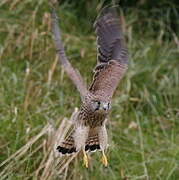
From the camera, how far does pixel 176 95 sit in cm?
650

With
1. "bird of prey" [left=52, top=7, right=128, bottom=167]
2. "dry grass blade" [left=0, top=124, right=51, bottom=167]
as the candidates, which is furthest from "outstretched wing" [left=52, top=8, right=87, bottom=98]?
"dry grass blade" [left=0, top=124, right=51, bottom=167]

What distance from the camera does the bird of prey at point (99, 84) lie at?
13.4ft

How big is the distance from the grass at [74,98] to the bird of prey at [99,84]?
58 cm

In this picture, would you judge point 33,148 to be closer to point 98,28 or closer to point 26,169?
point 26,169

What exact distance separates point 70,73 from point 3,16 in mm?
2842

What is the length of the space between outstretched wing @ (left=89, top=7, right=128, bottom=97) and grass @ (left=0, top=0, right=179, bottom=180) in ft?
2.71

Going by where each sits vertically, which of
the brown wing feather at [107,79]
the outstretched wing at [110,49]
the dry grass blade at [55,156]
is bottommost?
the dry grass blade at [55,156]

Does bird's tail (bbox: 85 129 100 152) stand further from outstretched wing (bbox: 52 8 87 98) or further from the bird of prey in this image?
outstretched wing (bbox: 52 8 87 98)

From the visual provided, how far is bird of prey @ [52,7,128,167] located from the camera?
13.4ft

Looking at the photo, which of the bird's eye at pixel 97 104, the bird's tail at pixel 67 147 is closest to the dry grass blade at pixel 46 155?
the bird's tail at pixel 67 147

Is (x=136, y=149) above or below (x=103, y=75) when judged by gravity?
below

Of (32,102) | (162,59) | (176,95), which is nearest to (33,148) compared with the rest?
(32,102)

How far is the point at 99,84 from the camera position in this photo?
4145 millimetres

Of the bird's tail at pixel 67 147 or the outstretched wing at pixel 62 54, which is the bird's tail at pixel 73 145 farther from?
the outstretched wing at pixel 62 54
